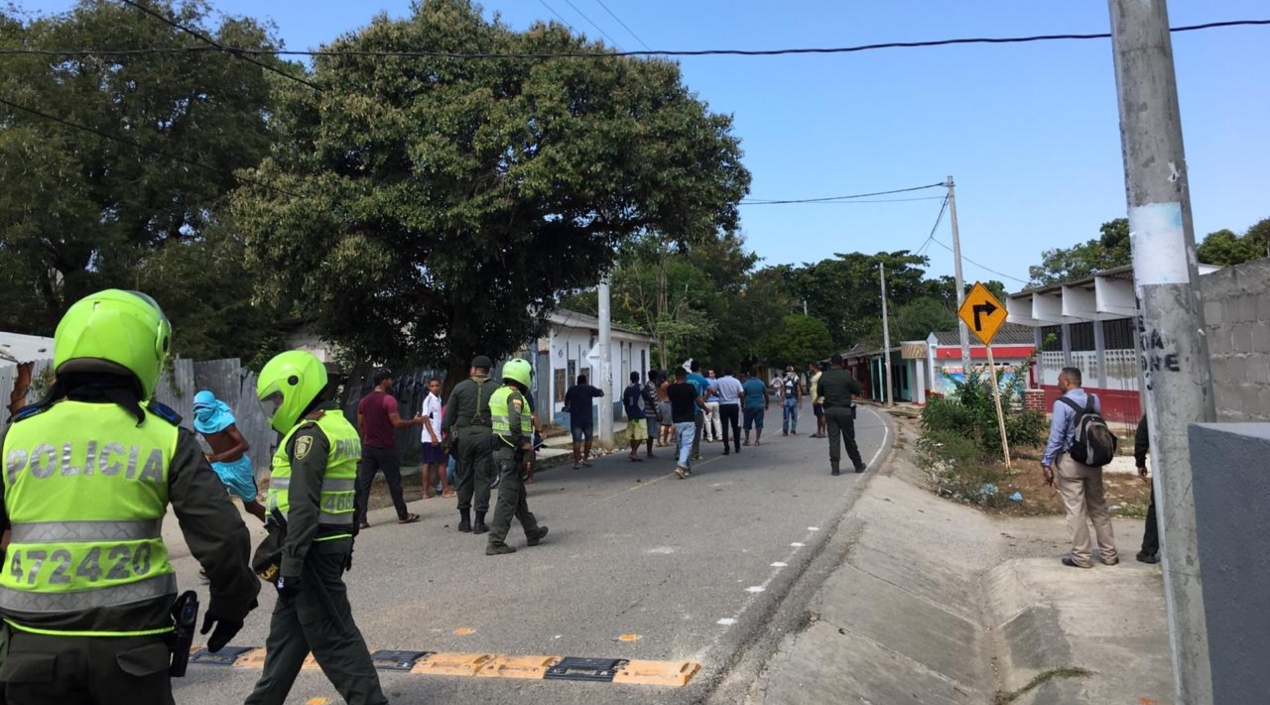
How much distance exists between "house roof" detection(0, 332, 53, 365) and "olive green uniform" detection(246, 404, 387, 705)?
1028 cm

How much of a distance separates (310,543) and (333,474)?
34 cm

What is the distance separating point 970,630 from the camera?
6805 mm

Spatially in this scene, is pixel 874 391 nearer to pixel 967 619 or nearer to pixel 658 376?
pixel 658 376

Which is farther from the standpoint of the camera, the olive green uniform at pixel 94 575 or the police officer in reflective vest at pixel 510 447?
the police officer in reflective vest at pixel 510 447

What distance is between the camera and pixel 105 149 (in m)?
20.7

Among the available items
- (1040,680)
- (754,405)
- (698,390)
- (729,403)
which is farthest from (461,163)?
(754,405)

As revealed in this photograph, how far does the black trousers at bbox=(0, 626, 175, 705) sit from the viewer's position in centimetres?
244

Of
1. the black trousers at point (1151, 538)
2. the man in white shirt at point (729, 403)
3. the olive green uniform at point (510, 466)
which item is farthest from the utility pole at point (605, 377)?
the black trousers at point (1151, 538)

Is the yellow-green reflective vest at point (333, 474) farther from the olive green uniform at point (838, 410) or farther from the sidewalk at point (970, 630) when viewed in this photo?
the olive green uniform at point (838, 410)

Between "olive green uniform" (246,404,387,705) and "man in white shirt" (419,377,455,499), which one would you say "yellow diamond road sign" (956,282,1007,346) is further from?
"olive green uniform" (246,404,387,705)

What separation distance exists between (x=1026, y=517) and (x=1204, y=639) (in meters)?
8.34

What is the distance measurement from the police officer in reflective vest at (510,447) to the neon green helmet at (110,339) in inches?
209

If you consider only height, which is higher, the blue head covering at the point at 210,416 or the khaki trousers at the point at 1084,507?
the blue head covering at the point at 210,416

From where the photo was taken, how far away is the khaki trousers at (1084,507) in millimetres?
7742
